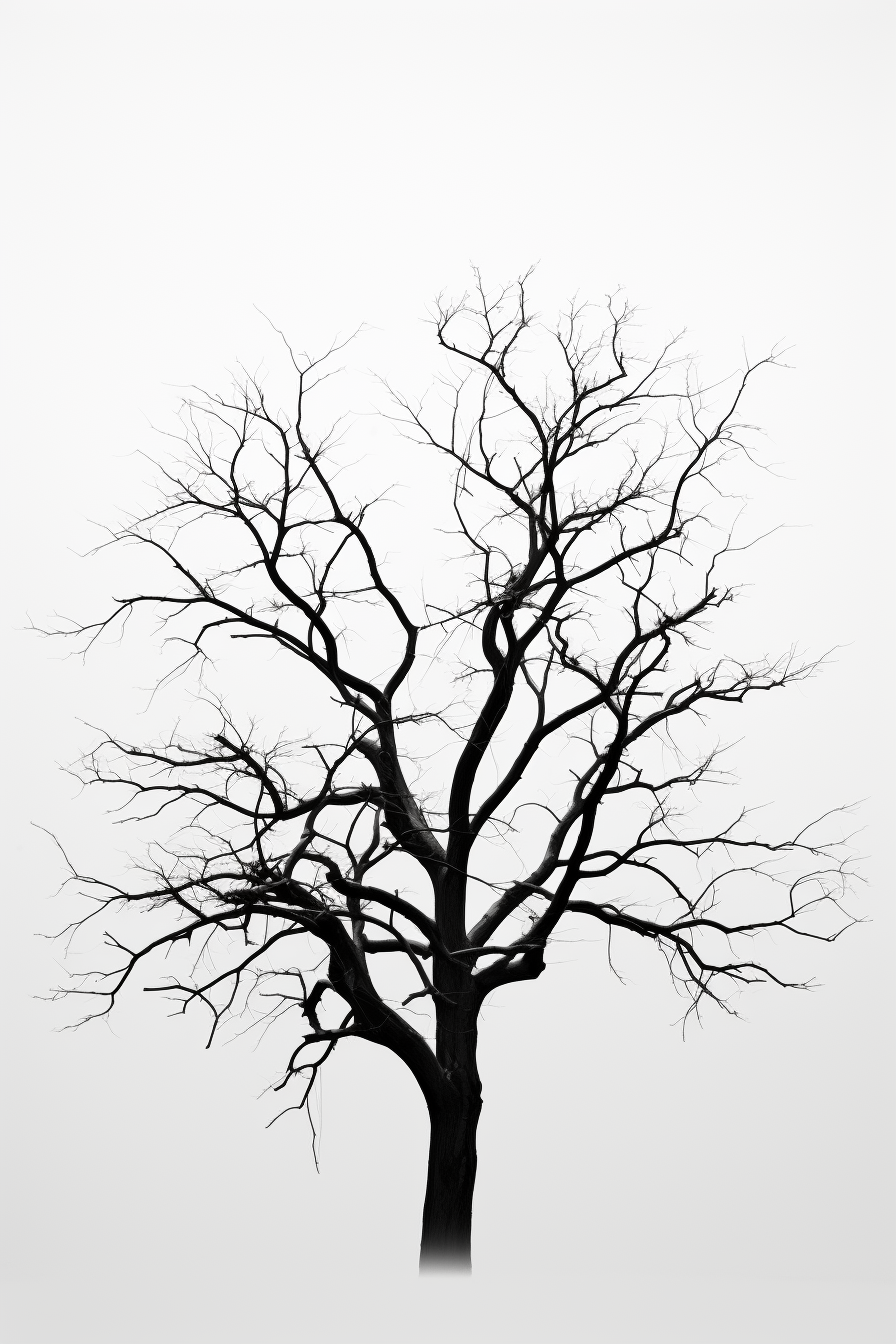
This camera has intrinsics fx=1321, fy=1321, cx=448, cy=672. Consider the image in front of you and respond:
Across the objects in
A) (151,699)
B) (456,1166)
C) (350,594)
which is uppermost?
(350,594)

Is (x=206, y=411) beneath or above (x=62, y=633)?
above

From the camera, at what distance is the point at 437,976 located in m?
9.05

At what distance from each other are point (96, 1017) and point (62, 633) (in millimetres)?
2593

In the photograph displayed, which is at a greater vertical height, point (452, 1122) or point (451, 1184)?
point (452, 1122)

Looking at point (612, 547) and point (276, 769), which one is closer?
point (276, 769)

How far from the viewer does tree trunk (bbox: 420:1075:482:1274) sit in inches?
342

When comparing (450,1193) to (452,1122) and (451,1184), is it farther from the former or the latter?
(452,1122)

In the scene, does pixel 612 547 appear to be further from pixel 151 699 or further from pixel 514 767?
pixel 151 699

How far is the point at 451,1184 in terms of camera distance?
876 centimetres

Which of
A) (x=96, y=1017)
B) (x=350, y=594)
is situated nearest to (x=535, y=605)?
(x=350, y=594)

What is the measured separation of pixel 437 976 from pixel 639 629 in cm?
277

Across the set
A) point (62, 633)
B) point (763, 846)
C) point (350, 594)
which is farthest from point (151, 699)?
point (763, 846)

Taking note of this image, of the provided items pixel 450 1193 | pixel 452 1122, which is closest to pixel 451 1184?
pixel 450 1193

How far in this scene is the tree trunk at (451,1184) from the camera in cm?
869
